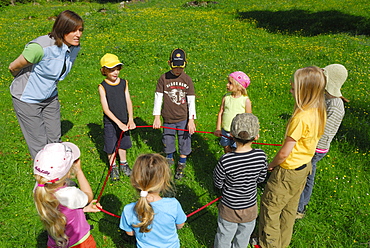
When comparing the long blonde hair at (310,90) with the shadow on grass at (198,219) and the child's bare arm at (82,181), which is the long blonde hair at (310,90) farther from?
the child's bare arm at (82,181)

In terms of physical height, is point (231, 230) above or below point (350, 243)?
above

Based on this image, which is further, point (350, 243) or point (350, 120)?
point (350, 120)

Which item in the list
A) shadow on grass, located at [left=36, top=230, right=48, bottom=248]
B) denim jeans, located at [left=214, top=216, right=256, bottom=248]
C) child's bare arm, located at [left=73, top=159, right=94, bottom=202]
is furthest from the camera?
shadow on grass, located at [left=36, top=230, right=48, bottom=248]

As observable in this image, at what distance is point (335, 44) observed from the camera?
12.7 meters

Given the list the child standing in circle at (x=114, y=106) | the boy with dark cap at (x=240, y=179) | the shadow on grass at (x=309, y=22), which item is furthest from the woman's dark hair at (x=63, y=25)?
the shadow on grass at (x=309, y=22)

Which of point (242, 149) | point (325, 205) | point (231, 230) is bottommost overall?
point (325, 205)

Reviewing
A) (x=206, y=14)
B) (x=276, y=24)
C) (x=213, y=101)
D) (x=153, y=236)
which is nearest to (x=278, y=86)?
(x=213, y=101)

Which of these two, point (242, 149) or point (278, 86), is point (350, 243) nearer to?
point (242, 149)

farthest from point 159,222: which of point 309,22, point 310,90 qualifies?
point 309,22

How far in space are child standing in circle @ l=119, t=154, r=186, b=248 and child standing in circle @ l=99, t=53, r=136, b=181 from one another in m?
2.19

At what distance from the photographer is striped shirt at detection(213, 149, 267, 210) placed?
2.64 m

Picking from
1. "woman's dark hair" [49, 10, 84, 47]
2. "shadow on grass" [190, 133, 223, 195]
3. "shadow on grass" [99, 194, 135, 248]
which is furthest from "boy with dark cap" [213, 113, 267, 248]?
"woman's dark hair" [49, 10, 84, 47]

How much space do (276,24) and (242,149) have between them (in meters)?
17.1

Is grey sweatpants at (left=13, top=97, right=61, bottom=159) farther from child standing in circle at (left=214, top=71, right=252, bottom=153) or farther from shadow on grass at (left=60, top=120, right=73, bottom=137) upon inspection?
child standing in circle at (left=214, top=71, right=252, bottom=153)
